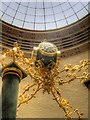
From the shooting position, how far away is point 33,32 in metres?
9.91

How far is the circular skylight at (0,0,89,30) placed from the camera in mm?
10078

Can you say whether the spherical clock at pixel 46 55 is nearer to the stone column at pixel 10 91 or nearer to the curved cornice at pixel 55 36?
Result: the stone column at pixel 10 91

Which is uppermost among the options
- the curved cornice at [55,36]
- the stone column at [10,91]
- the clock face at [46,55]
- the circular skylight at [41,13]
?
the circular skylight at [41,13]

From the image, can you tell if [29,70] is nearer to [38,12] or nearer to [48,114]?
[48,114]

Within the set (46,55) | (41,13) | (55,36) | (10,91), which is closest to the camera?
(10,91)

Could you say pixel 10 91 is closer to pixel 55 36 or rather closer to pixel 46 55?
pixel 46 55

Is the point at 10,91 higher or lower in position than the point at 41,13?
lower

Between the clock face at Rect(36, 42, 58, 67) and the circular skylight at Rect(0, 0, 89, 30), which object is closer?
the clock face at Rect(36, 42, 58, 67)

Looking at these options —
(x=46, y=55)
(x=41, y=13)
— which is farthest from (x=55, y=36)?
(x=46, y=55)

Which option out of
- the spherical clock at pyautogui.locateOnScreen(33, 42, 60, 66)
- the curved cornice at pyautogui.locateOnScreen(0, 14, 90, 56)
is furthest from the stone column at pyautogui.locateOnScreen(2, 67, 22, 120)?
the curved cornice at pyautogui.locateOnScreen(0, 14, 90, 56)

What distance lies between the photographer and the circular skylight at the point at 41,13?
397 inches

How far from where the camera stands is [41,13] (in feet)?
34.3

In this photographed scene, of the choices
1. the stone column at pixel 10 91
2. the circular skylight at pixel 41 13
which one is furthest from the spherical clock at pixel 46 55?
the circular skylight at pixel 41 13

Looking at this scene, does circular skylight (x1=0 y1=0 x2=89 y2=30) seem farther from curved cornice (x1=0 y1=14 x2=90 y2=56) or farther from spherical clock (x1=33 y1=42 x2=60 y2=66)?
spherical clock (x1=33 y1=42 x2=60 y2=66)
